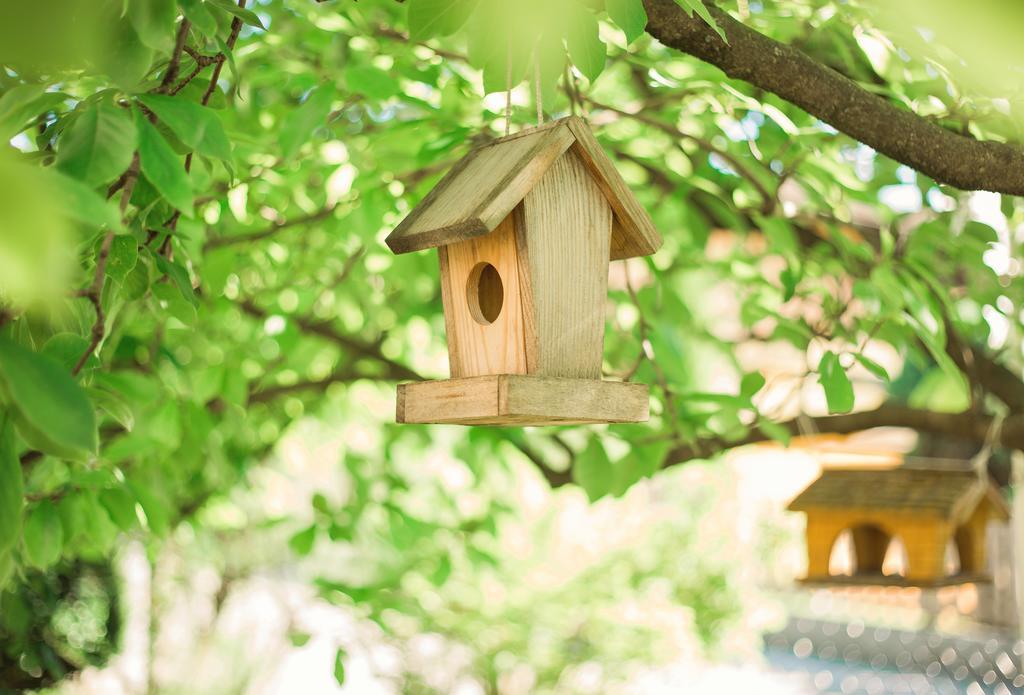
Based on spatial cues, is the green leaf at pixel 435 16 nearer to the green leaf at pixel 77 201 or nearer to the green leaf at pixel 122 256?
the green leaf at pixel 122 256

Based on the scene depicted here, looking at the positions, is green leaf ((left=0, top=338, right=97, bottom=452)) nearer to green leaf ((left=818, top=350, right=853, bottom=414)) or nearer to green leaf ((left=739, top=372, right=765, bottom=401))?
green leaf ((left=818, top=350, right=853, bottom=414))

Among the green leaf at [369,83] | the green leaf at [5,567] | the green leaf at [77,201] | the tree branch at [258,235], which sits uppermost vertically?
the green leaf at [369,83]

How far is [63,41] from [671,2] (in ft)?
2.93

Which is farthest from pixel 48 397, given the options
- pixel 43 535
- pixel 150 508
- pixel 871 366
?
pixel 871 366

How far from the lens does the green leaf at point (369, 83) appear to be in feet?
5.57

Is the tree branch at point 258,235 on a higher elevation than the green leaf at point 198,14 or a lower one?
higher

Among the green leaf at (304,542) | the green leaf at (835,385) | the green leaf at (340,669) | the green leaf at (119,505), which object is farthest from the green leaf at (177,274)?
the green leaf at (340,669)

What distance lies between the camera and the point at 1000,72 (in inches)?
16.5

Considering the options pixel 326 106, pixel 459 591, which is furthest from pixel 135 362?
pixel 459 591

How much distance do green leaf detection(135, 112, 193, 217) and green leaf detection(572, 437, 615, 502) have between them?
3.53ft

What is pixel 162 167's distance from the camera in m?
0.92

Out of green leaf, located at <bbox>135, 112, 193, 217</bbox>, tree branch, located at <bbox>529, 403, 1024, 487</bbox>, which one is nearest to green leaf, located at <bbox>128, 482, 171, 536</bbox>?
green leaf, located at <bbox>135, 112, 193, 217</bbox>

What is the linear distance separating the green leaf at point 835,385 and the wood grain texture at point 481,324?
2.55 ft

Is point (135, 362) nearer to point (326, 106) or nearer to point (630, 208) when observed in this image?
point (326, 106)
